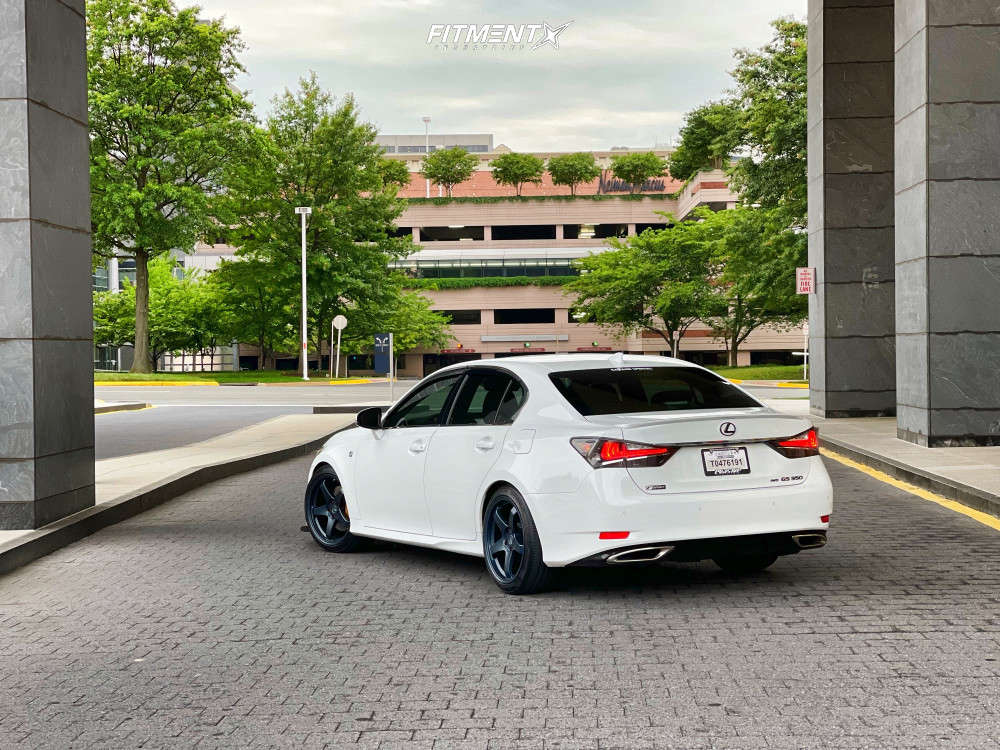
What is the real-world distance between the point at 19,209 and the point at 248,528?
3.25m

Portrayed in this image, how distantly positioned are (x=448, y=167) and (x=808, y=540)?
100m

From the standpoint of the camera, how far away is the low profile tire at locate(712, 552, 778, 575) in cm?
786

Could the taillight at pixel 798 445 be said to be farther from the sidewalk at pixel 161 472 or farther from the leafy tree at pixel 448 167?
the leafy tree at pixel 448 167

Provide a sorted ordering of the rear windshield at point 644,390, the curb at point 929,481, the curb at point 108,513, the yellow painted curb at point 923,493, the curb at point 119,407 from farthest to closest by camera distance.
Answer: the curb at point 119,407
the curb at point 929,481
the yellow painted curb at point 923,493
the curb at point 108,513
the rear windshield at point 644,390

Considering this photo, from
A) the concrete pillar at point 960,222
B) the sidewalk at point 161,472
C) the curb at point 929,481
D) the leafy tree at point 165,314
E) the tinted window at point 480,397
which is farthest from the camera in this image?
the leafy tree at point 165,314

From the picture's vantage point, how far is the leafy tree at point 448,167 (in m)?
106

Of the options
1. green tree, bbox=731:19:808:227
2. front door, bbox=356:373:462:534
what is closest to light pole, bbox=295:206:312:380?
green tree, bbox=731:19:808:227

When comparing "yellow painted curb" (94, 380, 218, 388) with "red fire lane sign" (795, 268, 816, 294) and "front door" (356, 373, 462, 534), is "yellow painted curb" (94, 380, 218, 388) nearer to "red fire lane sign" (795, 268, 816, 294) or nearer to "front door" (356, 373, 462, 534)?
"red fire lane sign" (795, 268, 816, 294)

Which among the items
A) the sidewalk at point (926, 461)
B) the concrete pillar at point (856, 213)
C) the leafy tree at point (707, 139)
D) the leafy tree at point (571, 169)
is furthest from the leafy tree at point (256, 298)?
the sidewalk at point (926, 461)

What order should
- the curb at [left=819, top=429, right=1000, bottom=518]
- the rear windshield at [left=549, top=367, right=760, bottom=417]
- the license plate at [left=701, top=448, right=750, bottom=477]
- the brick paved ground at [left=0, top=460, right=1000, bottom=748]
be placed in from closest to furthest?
1. the brick paved ground at [left=0, top=460, right=1000, bottom=748]
2. the license plate at [left=701, top=448, right=750, bottom=477]
3. the rear windshield at [left=549, top=367, right=760, bottom=417]
4. the curb at [left=819, top=429, right=1000, bottom=518]

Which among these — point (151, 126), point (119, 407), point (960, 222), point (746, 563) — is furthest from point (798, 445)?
point (151, 126)

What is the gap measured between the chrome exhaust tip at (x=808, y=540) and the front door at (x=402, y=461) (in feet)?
7.96

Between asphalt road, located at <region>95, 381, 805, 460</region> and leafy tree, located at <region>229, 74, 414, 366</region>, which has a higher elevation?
leafy tree, located at <region>229, 74, 414, 366</region>

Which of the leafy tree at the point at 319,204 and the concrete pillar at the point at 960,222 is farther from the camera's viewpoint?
the leafy tree at the point at 319,204
